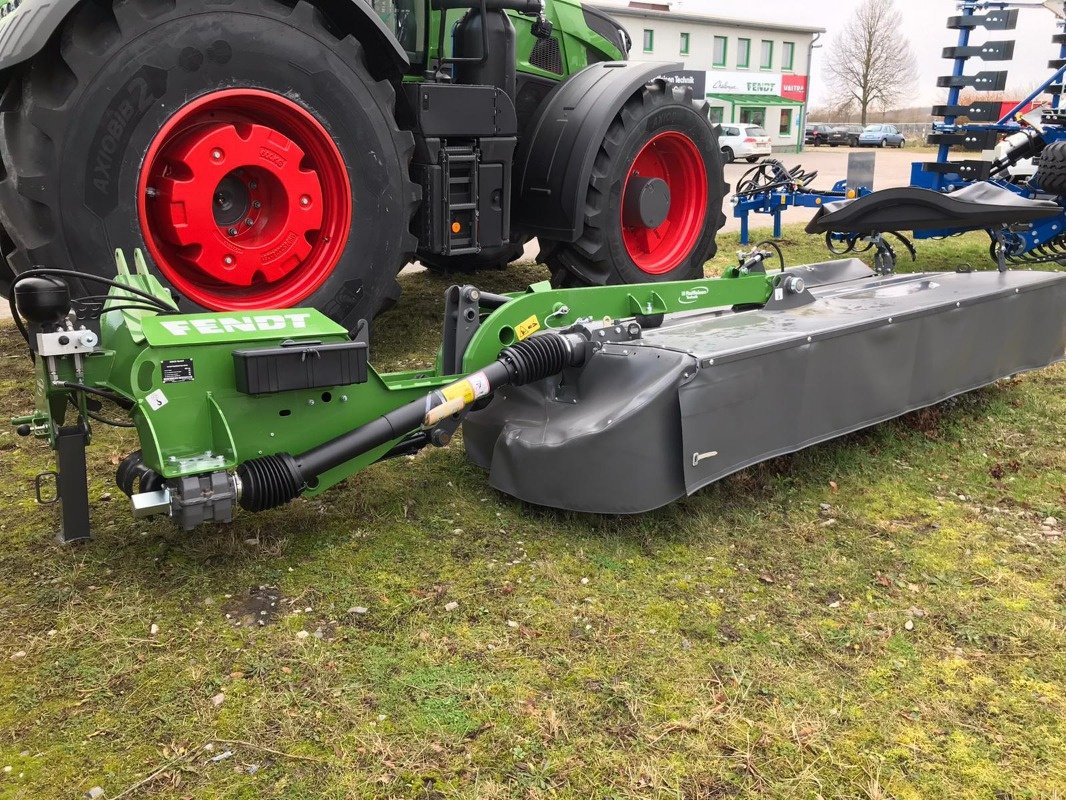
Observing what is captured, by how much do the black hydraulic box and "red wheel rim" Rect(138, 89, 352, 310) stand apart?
103 cm

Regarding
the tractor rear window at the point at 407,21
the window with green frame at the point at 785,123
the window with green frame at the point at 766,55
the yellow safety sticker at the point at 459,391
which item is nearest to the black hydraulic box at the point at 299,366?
the yellow safety sticker at the point at 459,391

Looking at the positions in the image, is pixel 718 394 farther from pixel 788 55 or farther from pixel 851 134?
pixel 788 55

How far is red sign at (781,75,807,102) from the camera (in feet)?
143

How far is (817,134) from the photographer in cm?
4475

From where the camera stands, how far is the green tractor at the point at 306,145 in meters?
3.23

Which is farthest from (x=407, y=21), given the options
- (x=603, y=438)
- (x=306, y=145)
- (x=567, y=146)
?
(x=603, y=438)

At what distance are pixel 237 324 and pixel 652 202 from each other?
300 cm

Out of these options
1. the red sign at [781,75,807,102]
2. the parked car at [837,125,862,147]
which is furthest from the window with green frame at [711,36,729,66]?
the parked car at [837,125,862,147]

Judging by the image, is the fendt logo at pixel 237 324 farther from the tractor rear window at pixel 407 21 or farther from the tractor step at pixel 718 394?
the tractor rear window at pixel 407 21

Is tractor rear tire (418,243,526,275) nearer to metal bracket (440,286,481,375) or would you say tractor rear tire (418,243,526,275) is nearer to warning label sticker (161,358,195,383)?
metal bracket (440,286,481,375)

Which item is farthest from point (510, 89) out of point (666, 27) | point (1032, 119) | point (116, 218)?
point (666, 27)

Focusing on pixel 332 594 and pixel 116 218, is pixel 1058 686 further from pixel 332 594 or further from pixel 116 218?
pixel 116 218

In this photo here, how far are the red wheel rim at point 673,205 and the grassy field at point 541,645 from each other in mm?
2223

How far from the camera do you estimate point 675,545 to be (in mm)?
3113
